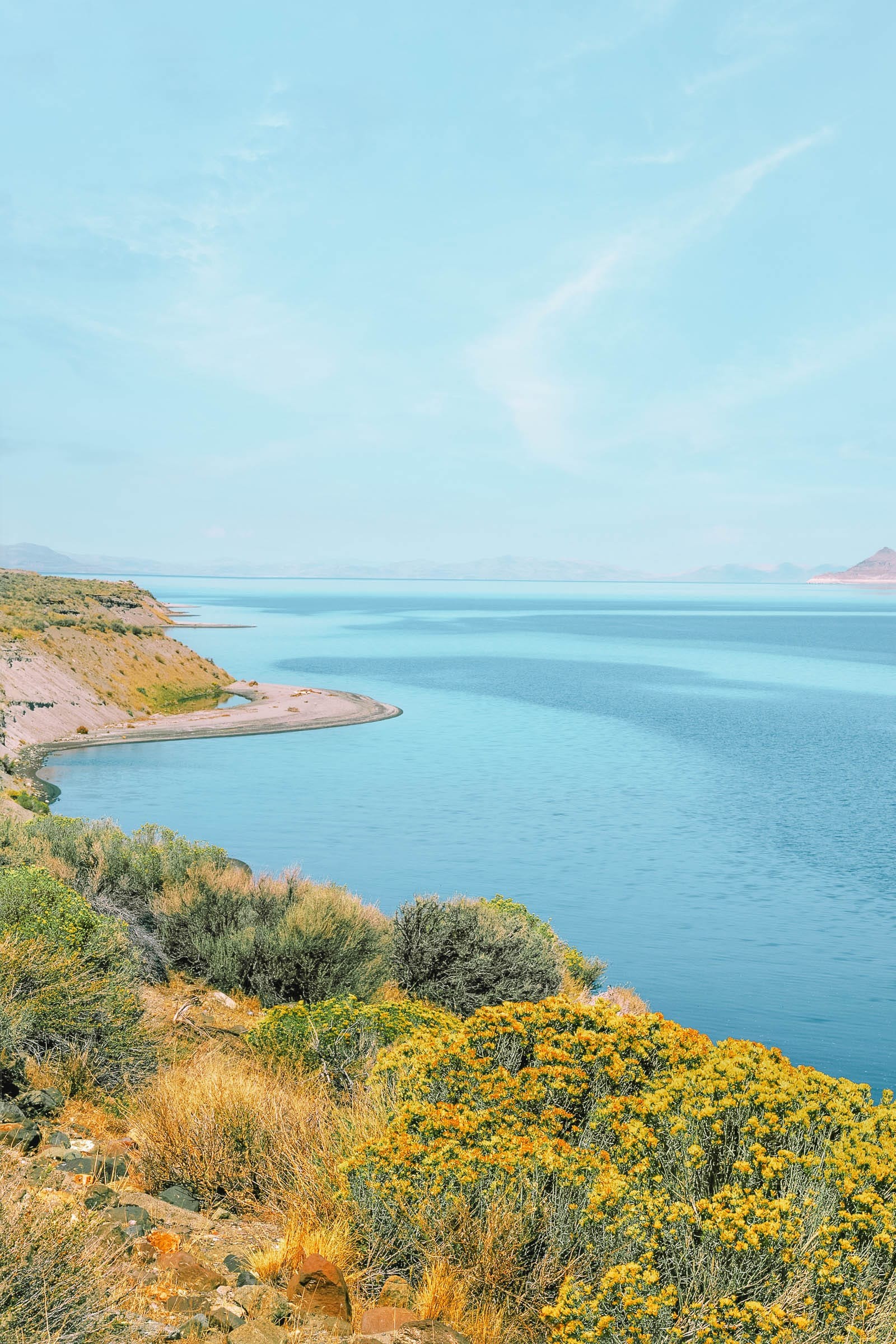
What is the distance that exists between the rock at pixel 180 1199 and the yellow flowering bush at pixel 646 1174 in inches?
48.9

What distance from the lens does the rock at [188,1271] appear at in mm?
4914

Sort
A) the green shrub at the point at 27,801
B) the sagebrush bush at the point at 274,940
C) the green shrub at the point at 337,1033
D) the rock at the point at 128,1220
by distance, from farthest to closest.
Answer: the green shrub at the point at 27,801, the sagebrush bush at the point at 274,940, the green shrub at the point at 337,1033, the rock at the point at 128,1220

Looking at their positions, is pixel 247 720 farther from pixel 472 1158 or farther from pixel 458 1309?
pixel 458 1309

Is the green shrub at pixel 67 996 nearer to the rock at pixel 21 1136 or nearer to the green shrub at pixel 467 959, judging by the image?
the rock at pixel 21 1136

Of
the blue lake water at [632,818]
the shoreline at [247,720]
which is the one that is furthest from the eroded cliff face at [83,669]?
the blue lake water at [632,818]

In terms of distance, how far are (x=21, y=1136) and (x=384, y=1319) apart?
298 cm

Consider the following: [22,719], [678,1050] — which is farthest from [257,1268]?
[22,719]

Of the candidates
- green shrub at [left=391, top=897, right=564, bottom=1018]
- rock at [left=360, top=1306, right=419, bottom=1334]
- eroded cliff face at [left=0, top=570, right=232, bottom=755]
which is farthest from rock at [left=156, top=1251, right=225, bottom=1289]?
eroded cliff face at [left=0, top=570, right=232, bottom=755]

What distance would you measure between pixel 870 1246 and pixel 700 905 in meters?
22.5

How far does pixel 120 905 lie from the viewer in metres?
14.2

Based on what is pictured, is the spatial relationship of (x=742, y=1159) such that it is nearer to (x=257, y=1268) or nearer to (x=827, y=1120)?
(x=827, y=1120)

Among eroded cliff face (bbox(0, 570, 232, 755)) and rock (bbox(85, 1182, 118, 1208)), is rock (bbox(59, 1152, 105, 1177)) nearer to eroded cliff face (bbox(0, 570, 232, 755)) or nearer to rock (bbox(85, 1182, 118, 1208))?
rock (bbox(85, 1182, 118, 1208))

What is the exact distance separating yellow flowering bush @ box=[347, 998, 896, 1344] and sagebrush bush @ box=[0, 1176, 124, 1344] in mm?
1992

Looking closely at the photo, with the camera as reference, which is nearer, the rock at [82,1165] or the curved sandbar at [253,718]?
the rock at [82,1165]
